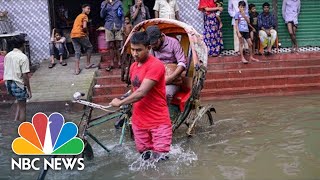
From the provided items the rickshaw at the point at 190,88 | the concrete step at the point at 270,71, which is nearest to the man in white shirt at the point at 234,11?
the concrete step at the point at 270,71

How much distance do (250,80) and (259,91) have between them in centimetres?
35

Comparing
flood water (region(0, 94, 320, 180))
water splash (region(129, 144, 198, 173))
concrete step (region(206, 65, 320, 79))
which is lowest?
flood water (region(0, 94, 320, 180))

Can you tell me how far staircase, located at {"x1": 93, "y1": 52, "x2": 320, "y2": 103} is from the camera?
10086 millimetres

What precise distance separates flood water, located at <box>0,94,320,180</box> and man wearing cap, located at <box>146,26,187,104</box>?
2.72 feet

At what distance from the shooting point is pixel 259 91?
1013 centimetres

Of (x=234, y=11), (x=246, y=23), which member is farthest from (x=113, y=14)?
(x=246, y=23)

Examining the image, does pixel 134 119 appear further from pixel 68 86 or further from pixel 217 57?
pixel 217 57

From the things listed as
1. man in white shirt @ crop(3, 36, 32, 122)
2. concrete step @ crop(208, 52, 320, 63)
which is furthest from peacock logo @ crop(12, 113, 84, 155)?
concrete step @ crop(208, 52, 320, 63)

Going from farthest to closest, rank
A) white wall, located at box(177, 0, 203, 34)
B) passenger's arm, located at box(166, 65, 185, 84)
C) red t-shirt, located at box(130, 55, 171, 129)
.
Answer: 1. white wall, located at box(177, 0, 203, 34)
2. passenger's arm, located at box(166, 65, 185, 84)
3. red t-shirt, located at box(130, 55, 171, 129)

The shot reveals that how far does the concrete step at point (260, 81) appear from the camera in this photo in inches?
404

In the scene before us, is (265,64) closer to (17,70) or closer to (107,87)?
(107,87)

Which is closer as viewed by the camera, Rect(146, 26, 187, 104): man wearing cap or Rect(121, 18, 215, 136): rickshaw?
Rect(146, 26, 187, 104): man wearing cap

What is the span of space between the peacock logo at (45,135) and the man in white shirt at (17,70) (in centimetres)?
287

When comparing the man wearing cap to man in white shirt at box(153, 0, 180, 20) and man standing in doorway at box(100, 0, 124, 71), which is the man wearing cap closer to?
man standing in doorway at box(100, 0, 124, 71)
